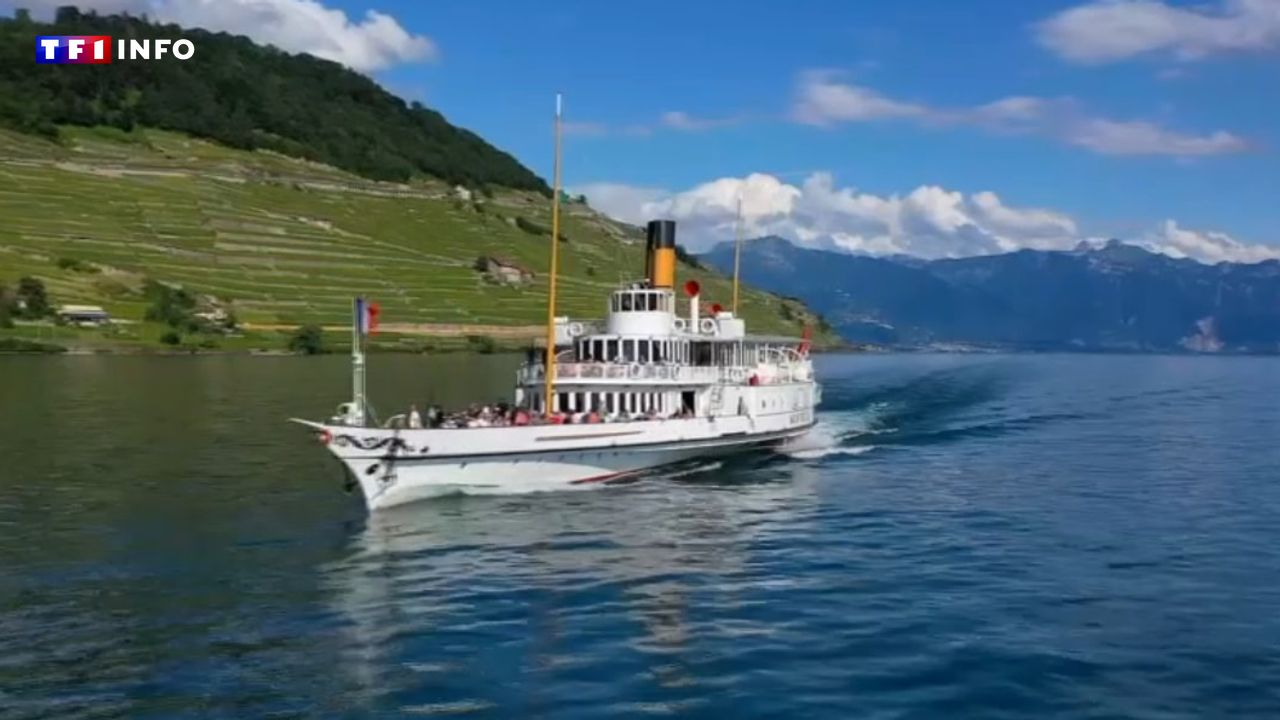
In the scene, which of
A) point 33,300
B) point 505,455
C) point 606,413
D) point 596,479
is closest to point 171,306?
point 33,300

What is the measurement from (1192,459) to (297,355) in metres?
124

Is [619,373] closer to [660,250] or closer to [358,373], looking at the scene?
[660,250]

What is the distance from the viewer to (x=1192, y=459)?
222 feet

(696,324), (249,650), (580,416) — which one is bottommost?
(249,650)

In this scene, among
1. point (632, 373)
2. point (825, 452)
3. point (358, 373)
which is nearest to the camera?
point (358, 373)

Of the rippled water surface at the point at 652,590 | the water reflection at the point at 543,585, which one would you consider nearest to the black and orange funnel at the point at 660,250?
the rippled water surface at the point at 652,590

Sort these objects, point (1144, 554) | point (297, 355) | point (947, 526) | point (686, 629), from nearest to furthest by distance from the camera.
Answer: point (686, 629) < point (1144, 554) < point (947, 526) < point (297, 355)

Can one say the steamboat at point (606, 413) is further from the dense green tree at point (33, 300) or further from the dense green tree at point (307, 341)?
the dense green tree at point (33, 300)

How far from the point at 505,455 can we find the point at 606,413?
830cm

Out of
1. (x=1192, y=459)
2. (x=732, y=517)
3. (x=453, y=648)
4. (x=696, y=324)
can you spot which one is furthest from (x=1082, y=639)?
(x=1192, y=459)

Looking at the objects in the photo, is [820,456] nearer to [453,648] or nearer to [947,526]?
[947,526]

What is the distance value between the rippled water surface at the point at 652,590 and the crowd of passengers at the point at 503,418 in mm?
3158

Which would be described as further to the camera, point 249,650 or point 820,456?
point 820,456

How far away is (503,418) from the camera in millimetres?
51594
